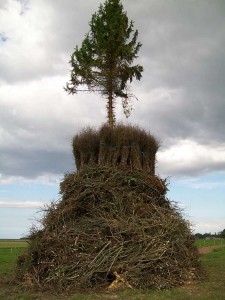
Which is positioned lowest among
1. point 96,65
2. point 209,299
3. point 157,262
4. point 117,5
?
point 209,299

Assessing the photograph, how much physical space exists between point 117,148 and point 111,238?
10.8 ft

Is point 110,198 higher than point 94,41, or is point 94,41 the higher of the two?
point 94,41

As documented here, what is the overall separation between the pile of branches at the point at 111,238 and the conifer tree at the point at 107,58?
5.71m

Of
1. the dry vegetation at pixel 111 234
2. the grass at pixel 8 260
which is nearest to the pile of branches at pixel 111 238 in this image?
the dry vegetation at pixel 111 234

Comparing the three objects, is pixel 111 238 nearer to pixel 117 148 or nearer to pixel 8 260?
pixel 117 148

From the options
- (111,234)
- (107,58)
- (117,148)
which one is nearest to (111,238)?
(111,234)

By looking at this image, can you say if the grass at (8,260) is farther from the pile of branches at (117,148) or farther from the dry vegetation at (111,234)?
the pile of branches at (117,148)

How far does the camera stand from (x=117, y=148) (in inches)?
501

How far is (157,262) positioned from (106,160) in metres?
3.79

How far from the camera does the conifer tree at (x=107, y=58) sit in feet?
57.2

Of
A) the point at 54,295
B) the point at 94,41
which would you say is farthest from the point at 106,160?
the point at 94,41

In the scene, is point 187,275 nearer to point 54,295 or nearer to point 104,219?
point 104,219

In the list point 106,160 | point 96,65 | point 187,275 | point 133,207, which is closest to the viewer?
point 187,275

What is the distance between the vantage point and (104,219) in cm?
1082
